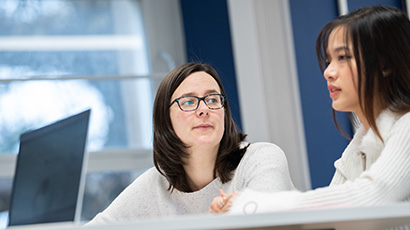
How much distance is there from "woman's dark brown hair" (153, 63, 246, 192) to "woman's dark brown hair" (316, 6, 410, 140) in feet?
1.86

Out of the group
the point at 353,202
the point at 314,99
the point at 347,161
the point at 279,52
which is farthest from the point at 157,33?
the point at 353,202

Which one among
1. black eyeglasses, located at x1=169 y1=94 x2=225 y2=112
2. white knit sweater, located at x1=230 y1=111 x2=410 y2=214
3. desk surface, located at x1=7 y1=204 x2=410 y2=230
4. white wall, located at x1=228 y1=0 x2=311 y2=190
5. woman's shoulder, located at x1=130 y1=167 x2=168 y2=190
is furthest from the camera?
white wall, located at x1=228 y1=0 x2=311 y2=190

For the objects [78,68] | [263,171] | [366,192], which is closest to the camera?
[366,192]

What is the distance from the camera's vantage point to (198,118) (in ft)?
5.35

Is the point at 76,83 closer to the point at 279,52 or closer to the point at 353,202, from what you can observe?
the point at 279,52

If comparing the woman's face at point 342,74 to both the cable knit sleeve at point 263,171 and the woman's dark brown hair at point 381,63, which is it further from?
the cable knit sleeve at point 263,171

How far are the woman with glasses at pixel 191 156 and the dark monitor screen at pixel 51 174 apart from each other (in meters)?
0.23

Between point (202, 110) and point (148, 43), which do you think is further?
point (148, 43)

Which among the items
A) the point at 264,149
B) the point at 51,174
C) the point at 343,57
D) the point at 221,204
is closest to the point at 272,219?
the point at 221,204

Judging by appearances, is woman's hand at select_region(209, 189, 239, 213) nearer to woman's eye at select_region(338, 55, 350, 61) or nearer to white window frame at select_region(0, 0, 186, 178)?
woman's eye at select_region(338, 55, 350, 61)

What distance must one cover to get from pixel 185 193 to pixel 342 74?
649 mm

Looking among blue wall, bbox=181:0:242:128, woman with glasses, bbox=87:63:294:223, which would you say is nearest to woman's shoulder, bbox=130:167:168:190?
woman with glasses, bbox=87:63:294:223

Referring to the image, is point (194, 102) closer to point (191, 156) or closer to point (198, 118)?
point (198, 118)

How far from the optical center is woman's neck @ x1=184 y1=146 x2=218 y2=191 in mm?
1714
